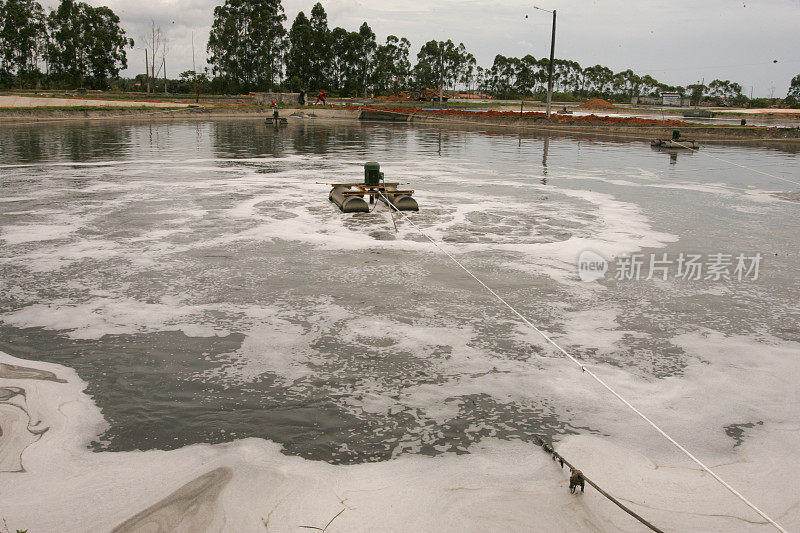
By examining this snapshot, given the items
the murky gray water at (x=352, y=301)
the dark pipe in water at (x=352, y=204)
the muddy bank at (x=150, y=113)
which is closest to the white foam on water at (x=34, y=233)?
the murky gray water at (x=352, y=301)

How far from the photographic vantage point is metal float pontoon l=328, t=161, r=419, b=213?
1331 centimetres

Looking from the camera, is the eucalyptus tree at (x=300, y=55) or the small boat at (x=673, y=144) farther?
the eucalyptus tree at (x=300, y=55)

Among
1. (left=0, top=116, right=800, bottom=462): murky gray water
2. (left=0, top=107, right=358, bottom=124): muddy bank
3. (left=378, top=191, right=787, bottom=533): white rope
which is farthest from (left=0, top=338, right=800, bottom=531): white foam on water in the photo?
(left=0, top=107, right=358, bottom=124): muddy bank

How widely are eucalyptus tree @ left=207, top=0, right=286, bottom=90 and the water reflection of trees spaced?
182ft

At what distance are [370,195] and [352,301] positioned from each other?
662 cm

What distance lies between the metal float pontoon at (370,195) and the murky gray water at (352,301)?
1.09ft

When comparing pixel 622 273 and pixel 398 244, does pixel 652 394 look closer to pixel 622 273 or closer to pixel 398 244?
pixel 622 273

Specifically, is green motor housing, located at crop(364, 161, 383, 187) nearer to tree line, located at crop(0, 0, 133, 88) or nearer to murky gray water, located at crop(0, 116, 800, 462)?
murky gray water, located at crop(0, 116, 800, 462)

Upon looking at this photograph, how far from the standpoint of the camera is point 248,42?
8988 cm

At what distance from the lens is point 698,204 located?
49.3 feet

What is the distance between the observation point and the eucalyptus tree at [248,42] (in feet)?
294

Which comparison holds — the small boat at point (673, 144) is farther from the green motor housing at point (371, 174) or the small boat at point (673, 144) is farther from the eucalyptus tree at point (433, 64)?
the eucalyptus tree at point (433, 64)

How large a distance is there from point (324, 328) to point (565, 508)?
3.67 meters

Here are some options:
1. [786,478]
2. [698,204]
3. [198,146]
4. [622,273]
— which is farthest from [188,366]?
[198,146]
